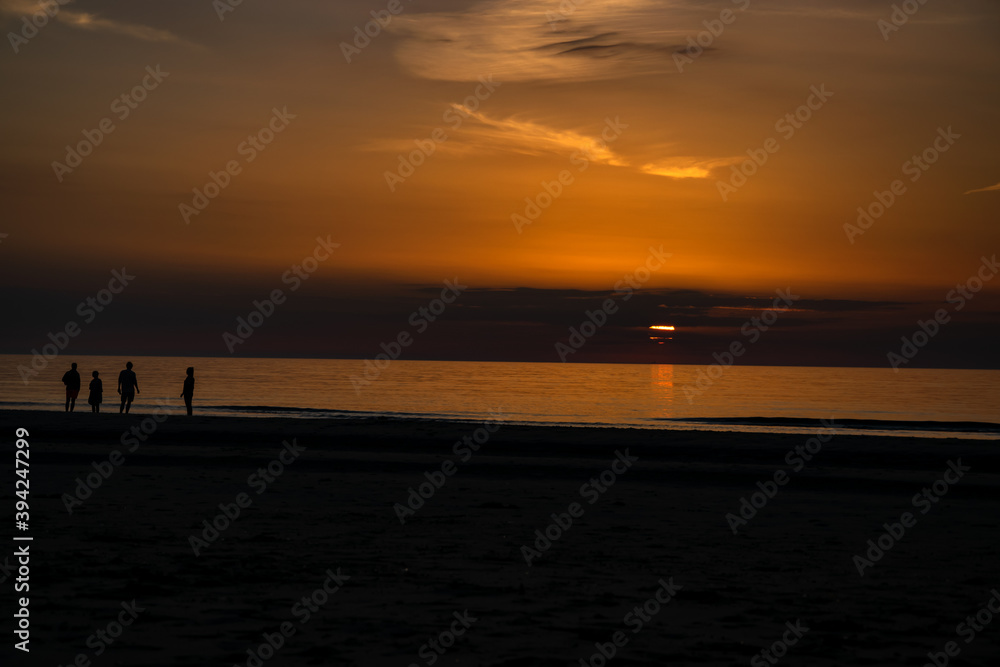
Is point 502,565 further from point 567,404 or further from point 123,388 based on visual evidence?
point 567,404

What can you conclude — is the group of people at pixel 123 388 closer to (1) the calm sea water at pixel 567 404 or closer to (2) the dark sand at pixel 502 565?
(2) the dark sand at pixel 502 565

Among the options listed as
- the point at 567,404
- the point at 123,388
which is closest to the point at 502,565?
the point at 123,388

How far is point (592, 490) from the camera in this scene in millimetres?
17250

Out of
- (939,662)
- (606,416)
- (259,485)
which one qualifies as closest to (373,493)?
(259,485)

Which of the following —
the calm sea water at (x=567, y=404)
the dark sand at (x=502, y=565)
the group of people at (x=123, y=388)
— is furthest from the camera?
the calm sea water at (x=567, y=404)

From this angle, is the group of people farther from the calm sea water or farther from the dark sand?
the calm sea water

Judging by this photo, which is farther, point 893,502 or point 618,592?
point 893,502

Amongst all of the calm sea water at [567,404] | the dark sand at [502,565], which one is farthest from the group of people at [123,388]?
the calm sea water at [567,404]

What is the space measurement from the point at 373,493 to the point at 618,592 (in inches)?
328

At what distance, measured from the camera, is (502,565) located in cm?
994

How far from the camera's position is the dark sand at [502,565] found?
6852 millimetres

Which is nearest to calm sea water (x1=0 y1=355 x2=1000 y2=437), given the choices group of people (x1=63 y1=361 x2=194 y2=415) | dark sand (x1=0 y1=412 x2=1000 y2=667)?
Answer: group of people (x1=63 y1=361 x2=194 y2=415)

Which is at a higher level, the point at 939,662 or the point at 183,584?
the point at 939,662

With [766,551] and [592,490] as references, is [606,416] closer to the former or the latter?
[592,490]
